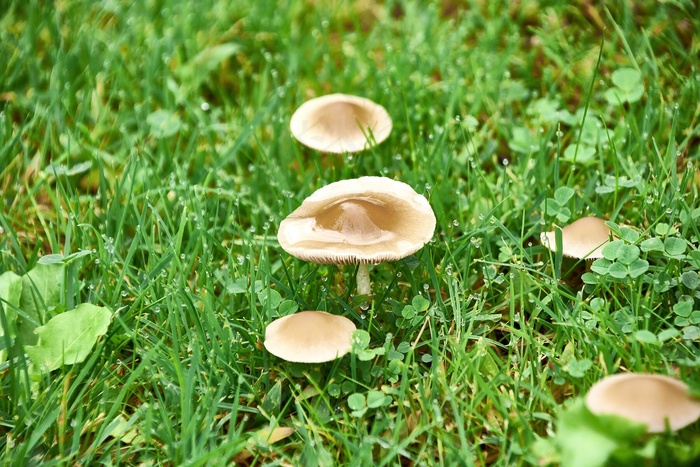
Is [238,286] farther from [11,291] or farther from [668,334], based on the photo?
[668,334]

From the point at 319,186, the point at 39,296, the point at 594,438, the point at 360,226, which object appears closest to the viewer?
the point at 594,438

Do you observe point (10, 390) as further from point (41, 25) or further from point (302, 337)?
point (41, 25)

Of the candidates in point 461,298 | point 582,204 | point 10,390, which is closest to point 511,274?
point 461,298

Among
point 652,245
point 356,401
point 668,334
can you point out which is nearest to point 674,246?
point 652,245

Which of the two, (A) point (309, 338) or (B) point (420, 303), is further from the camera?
(B) point (420, 303)

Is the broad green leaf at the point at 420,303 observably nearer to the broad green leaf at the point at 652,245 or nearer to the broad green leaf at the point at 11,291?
the broad green leaf at the point at 652,245

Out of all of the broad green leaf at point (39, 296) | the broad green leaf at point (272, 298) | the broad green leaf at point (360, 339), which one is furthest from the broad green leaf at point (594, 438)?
the broad green leaf at point (39, 296)
